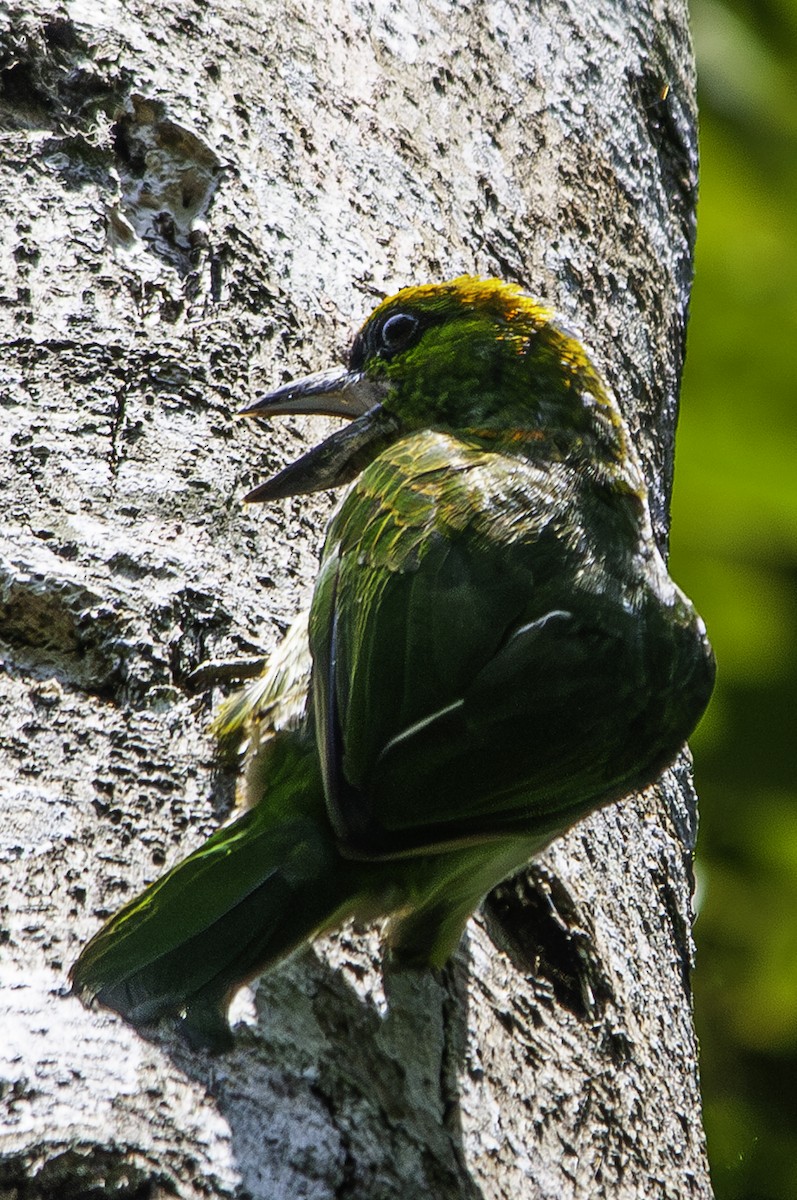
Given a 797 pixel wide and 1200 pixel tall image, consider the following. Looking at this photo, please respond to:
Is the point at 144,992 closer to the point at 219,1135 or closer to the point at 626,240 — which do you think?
the point at 219,1135

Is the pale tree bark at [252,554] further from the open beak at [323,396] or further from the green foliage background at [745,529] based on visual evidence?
the green foliage background at [745,529]

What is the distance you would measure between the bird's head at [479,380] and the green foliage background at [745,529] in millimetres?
2128

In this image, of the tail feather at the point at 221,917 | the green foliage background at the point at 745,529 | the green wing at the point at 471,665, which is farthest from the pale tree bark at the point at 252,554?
the green foliage background at the point at 745,529

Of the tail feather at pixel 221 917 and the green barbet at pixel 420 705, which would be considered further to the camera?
the green barbet at pixel 420 705

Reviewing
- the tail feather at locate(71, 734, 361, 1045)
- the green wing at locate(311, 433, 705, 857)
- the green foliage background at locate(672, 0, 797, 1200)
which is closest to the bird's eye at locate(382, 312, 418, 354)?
the green wing at locate(311, 433, 705, 857)

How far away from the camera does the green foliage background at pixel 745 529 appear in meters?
4.74

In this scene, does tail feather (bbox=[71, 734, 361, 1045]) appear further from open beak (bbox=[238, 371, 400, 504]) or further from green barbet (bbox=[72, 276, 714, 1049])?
open beak (bbox=[238, 371, 400, 504])

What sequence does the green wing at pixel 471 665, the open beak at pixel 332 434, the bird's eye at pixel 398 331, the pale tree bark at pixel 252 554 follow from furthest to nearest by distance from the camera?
the bird's eye at pixel 398 331, the open beak at pixel 332 434, the green wing at pixel 471 665, the pale tree bark at pixel 252 554

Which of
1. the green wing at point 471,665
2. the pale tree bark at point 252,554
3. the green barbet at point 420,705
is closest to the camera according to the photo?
the pale tree bark at point 252,554

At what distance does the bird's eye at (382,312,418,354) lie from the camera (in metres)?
2.68

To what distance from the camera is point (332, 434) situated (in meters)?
2.59

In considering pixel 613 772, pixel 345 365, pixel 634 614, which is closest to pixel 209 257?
pixel 345 365

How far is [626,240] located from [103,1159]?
7.84 feet

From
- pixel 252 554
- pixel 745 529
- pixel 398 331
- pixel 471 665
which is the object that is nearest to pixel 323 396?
pixel 398 331
